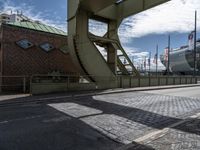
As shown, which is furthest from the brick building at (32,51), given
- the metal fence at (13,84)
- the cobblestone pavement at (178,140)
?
the cobblestone pavement at (178,140)

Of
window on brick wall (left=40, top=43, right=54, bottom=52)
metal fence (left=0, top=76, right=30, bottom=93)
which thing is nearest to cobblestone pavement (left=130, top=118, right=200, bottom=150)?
metal fence (left=0, top=76, right=30, bottom=93)

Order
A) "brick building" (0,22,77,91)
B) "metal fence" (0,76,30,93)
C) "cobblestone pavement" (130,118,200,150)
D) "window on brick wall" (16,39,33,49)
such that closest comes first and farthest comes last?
"cobblestone pavement" (130,118,200,150)
"metal fence" (0,76,30,93)
"brick building" (0,22,77,91)
"window on brick wall" (16,39,33,49)

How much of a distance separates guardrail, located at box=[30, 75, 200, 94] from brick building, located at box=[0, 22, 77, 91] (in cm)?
104

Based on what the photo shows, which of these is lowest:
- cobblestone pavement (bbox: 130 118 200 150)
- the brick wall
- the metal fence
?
cobblestone pavement (bbox: 130 118 200 150)

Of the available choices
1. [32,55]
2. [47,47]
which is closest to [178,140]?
[32,55]

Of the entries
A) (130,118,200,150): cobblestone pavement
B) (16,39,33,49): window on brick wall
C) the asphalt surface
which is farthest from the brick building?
(130,118,200,150): cobblestone pavement

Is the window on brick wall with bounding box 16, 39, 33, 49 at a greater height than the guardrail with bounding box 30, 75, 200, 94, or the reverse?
the window on brick wall with bounding box 16, 39, 33, 49

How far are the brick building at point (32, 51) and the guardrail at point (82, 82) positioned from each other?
40.9 inches

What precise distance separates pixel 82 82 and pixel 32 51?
4.94 meters

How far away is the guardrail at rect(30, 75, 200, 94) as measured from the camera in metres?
15.5

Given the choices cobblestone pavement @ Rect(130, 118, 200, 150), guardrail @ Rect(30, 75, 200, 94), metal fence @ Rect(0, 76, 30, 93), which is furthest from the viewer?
metal fence @ Rect(0, 76, 30, 93)

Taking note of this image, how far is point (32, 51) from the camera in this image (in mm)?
18953

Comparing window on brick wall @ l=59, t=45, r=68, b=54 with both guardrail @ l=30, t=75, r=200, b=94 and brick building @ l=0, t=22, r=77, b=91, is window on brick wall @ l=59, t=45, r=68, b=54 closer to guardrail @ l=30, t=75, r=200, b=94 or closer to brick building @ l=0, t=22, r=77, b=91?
brick building @ l=0, t=22, r=77, b=91

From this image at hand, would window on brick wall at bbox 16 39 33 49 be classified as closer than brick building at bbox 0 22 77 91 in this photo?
No
